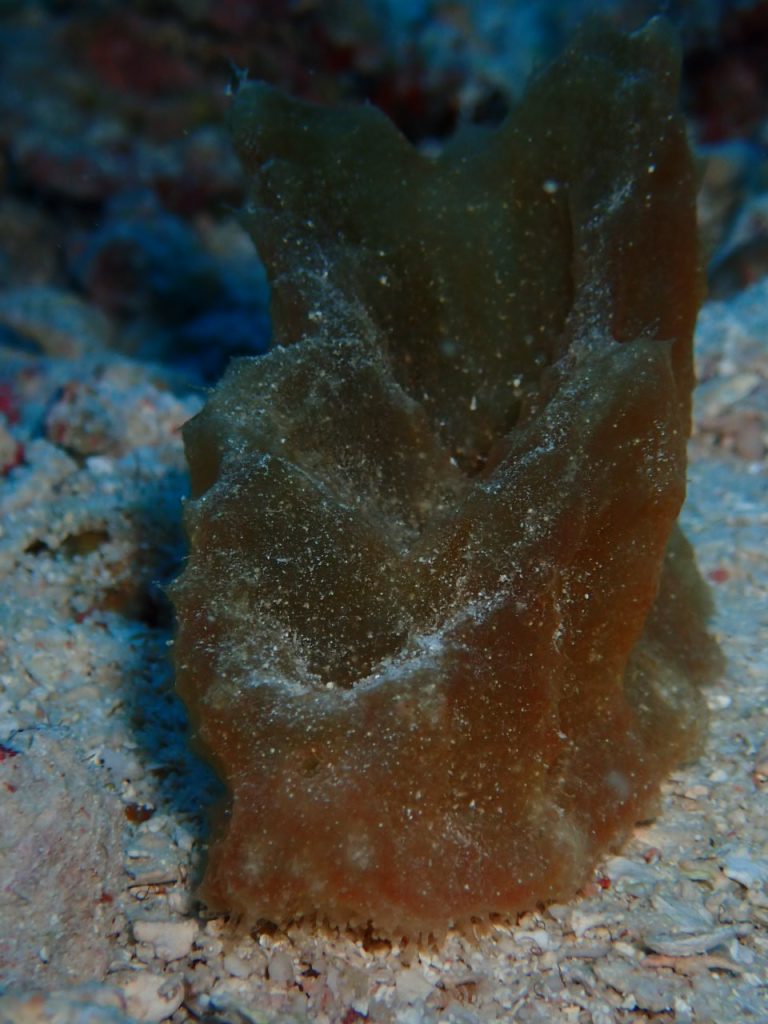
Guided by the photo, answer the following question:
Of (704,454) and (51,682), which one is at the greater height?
(704,454)

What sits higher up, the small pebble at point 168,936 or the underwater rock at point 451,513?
the underwater rock at point 451,513

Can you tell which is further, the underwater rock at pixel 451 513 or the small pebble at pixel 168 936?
the small pebble at pixel 168 936

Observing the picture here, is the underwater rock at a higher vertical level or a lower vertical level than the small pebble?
higher

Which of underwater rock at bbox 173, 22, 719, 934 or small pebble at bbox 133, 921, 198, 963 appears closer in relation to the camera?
underwater rock at bbox 173, 22, 719, 934

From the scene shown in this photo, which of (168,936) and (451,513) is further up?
(451,513)

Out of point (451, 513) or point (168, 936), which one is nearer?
point (168, 936)

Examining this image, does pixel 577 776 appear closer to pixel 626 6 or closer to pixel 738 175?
pixel 738 175

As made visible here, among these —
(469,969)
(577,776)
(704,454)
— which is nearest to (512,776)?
(577,776)

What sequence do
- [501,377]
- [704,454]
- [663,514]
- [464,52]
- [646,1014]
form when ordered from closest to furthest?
[646,1014]
[663,514]
[501,377]
[704,454]
[464,52]
